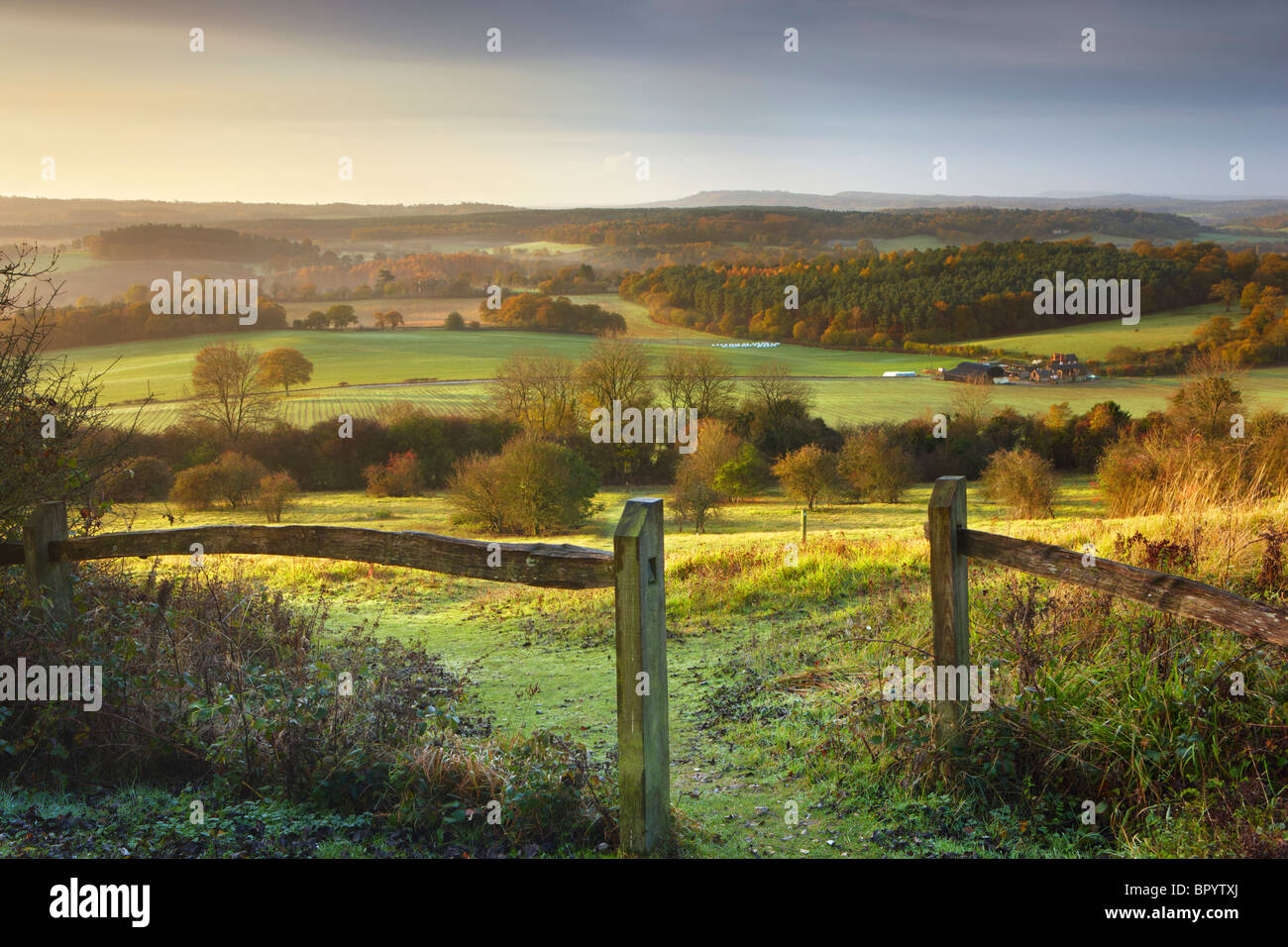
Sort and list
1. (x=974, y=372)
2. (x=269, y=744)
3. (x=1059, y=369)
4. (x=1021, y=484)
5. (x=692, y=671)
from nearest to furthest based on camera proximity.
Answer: (x=269, y=744) → (x=692, y=671) → (x=1021, y=484) → (x=974, y=372) → (x=1059, y=369)

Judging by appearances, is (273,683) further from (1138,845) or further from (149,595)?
(1138,845)

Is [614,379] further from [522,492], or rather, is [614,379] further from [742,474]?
[522,492]

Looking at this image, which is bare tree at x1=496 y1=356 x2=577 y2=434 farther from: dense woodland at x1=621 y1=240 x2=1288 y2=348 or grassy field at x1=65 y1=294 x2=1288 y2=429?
dense woodland at x1=621 y1=240 x2=1288 y2=348

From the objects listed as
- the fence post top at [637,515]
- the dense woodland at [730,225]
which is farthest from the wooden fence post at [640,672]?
the dense woodland at [730,225]

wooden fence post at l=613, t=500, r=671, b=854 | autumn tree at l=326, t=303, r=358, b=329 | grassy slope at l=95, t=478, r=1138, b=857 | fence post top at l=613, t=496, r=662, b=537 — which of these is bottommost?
grassy slope at l=95, t=478, r=1138, b=857

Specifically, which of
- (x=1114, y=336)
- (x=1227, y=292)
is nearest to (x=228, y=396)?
(x=1114, y=336)

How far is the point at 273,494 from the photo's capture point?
3372 cm

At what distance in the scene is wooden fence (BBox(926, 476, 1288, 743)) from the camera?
3238 mm

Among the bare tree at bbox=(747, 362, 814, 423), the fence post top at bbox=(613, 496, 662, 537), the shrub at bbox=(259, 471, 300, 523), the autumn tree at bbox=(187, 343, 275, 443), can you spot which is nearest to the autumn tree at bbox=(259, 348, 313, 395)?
the autumn tree at bbox=(187, 343, 275, 443)

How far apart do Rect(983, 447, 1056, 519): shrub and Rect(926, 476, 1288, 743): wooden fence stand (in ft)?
97.8

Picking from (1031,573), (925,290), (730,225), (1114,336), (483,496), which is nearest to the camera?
(1031,573)

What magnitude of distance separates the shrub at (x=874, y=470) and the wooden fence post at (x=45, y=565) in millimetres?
36914

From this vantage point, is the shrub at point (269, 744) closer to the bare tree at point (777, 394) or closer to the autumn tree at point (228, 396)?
the autumn tree at point (228, 396)

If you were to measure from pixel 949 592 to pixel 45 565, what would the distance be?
14.5ft
